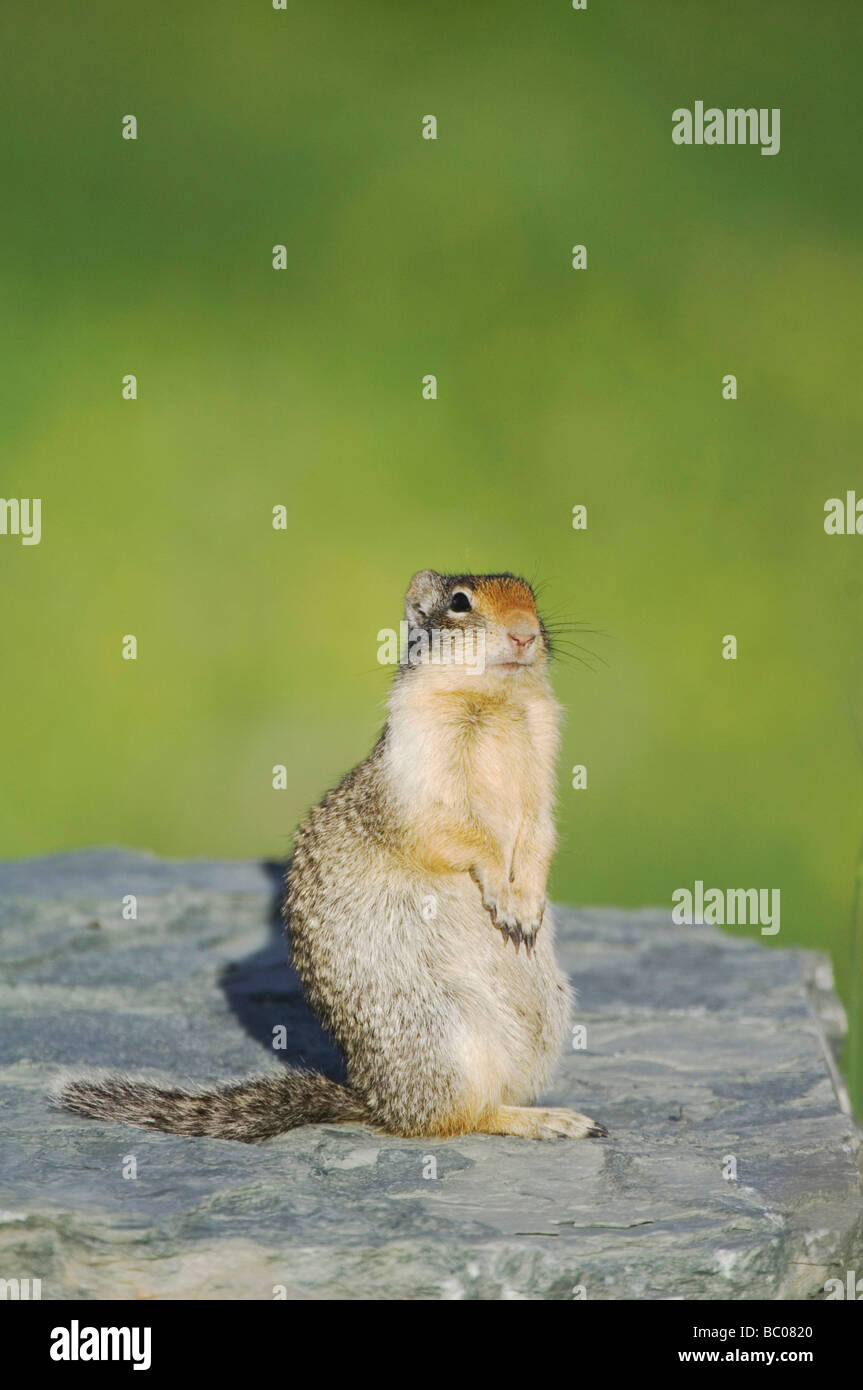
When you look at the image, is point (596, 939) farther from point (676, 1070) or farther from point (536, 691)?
point (536, 691)

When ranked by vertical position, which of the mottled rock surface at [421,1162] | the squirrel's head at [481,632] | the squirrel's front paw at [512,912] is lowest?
the mottled rock surface at [421,1162]

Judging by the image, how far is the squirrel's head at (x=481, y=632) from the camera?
3.97m

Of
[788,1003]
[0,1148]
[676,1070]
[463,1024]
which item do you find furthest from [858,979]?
[0,1148]

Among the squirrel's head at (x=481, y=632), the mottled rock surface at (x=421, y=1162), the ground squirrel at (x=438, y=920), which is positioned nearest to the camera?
the mottled rock surface at (x=421, y=1162)

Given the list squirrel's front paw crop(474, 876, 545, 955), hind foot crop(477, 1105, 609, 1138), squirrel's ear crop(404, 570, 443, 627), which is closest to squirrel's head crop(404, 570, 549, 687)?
squirrel's ear crop(404, 570, 443, 627)

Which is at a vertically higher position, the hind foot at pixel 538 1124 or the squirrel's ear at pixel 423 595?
the squirrel's ear at pixel 423 595

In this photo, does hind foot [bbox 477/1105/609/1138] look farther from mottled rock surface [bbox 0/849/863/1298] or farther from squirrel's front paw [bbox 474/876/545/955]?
squirrel's front paw [bbox 474/876/545/955]

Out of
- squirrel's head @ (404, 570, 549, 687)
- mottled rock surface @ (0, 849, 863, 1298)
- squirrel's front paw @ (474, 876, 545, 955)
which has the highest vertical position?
squirrel's head @ (404, 570, 549, 687)

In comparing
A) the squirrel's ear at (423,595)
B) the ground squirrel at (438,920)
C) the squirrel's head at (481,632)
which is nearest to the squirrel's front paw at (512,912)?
the ground squirrel at (438,920)

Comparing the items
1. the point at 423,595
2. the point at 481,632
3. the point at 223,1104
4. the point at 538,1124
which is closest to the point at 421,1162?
the point at 538,1124

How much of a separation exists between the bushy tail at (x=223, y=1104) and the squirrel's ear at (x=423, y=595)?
45.4 inches

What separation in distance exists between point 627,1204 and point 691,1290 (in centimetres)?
26

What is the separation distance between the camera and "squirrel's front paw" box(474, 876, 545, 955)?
401 centimetres

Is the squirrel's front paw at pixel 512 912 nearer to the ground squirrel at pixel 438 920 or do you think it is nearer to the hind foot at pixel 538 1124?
the ground squirrel at pixel 438 920
